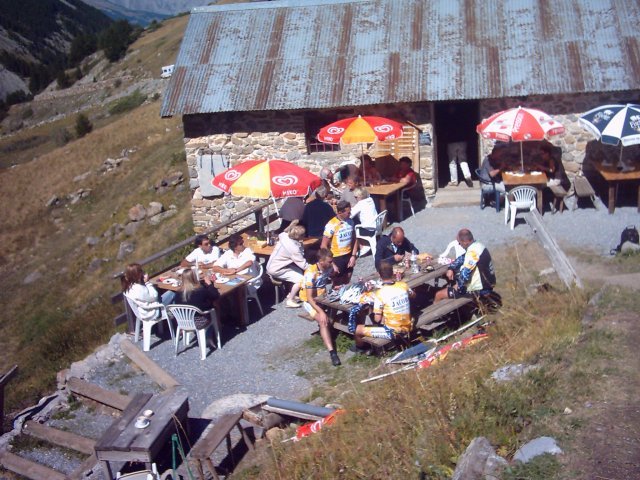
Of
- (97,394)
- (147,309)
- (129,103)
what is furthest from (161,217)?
(129,103)

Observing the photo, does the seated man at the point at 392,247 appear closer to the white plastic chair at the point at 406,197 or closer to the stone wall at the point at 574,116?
the white plastic chair at the point at 406,197

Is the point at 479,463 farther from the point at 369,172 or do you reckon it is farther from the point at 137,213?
the point at 137,213

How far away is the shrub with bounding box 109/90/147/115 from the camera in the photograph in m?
48.2

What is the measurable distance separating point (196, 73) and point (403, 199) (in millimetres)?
5853

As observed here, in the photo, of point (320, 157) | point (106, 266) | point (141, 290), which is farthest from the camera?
point (106, 266)

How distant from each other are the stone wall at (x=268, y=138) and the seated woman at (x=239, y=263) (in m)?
5.00

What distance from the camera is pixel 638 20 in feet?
51.3

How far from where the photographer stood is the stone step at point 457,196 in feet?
51.6

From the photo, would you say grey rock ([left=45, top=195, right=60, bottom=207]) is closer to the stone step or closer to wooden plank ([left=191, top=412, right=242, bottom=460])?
the stone step

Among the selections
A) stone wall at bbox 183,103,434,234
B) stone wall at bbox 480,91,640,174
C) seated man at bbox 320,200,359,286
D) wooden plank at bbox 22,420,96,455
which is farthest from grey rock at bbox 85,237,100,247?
wooden plank at bbox 22,420,96,455

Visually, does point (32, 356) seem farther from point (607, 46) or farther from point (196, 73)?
point (607, 46)

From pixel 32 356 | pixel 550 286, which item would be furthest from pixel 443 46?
pixel 32 356

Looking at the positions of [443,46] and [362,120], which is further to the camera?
[443,46]

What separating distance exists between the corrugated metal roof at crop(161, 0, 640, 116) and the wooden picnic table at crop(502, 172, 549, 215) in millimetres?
1893
